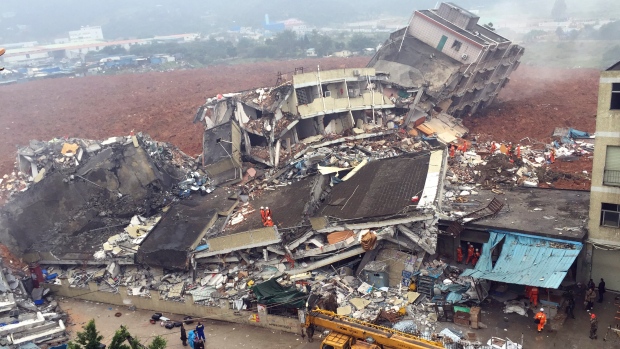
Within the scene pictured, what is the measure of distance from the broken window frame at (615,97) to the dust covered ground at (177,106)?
8.95m

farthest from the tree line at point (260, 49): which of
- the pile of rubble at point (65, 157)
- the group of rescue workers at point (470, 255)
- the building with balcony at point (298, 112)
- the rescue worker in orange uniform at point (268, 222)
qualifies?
the group of rescue workers at point (470, 255)

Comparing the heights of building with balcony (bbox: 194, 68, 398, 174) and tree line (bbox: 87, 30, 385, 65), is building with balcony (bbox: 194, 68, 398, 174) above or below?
below

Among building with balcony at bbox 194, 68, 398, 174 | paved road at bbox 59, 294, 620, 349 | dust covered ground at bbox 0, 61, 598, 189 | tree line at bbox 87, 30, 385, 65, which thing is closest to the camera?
paved road at bbox 59, 294, 620, 349

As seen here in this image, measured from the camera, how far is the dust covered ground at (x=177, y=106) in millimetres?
29812

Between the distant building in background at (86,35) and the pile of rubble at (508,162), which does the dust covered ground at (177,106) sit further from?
the distant building in background at (86,35)

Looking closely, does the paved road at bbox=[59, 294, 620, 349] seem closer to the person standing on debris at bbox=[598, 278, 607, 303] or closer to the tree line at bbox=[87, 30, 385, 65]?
the person standing on debris at bbox=[598, 278, 607, 303]

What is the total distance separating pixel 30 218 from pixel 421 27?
22649 mm

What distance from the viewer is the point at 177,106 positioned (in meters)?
42.8

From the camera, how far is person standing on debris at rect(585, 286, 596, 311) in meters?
12.2

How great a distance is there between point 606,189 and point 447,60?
17905mm

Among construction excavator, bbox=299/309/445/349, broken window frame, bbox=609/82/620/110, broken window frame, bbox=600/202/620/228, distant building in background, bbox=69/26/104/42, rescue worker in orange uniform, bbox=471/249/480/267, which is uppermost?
distant building in background, bbox=69/26/104/42

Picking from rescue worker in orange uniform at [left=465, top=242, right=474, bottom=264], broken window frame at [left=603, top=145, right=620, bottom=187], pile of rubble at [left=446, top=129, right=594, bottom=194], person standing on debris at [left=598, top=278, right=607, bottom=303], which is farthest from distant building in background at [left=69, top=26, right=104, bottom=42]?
person standing on debris at [left=598, top=278, right=607, bottom=303]

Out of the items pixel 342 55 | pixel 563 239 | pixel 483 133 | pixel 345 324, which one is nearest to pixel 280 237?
pixel 345 324

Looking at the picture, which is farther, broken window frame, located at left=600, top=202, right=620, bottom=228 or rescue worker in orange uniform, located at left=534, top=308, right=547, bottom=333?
broken window frame, located at left=600, top=202, right=620, bottom=228
